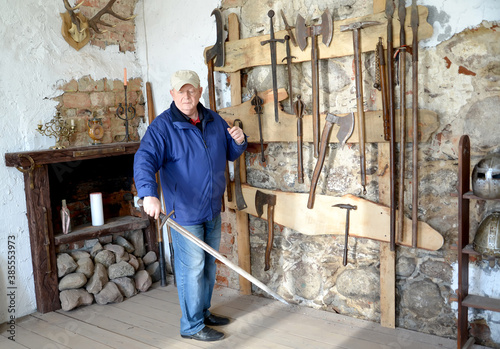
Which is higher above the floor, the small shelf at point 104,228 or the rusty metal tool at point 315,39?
the rusty metal tool at point 315,39

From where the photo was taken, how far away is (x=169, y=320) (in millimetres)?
3189

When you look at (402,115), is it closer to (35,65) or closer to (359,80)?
(359,80)

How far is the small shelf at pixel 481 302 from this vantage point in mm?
2346

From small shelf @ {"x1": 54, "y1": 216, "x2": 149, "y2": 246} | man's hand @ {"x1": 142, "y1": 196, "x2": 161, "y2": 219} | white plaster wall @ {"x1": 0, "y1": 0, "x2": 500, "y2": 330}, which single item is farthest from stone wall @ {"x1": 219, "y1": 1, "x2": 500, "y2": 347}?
man's hand @ {"x1": 142, "y1": 196, "x2": 161, "y2": 219}

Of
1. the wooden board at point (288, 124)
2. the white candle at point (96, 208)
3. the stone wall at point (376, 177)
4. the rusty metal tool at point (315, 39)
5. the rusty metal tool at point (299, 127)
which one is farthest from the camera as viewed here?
the white candle at point (96, 208)

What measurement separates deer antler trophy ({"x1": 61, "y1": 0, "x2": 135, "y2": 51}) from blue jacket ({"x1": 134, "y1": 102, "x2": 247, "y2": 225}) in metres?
1.33

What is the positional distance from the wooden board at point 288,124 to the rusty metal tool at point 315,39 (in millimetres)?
63

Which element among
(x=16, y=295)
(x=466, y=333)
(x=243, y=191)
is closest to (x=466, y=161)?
(x=466, y=333)

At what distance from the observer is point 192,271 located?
284cm

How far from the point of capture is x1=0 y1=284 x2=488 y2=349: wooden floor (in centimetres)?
278

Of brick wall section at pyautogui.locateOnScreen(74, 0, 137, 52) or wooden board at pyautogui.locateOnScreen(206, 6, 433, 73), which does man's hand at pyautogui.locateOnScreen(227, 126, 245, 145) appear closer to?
wooden board at pyautogui.locateOnScreen(206, 6, 433, 73)

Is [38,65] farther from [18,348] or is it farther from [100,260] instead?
[18,348]

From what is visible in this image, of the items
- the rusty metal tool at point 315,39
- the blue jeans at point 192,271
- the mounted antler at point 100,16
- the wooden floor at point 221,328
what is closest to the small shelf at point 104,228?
the wooden floor at point 221,328

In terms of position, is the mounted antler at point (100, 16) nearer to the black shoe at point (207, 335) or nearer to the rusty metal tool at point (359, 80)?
the rusty metal tool at point (359, 80)
